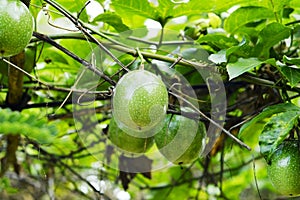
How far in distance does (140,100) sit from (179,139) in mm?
Result: 260

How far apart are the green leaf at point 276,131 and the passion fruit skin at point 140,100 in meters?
0.22

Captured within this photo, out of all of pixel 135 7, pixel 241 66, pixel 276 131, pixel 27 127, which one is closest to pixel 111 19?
pixel 135 7

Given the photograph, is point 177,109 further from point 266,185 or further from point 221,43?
point 266,185

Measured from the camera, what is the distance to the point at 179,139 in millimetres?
1062

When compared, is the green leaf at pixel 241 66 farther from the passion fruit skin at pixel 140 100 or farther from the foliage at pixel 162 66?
the passion fruit skin at pixel 140 100

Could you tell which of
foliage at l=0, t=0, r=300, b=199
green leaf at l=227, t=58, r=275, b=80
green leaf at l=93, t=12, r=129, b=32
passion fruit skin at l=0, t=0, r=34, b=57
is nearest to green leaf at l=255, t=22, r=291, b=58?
foliage at l=0, t=0, r=300, b=199

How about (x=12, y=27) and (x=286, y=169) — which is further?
(x=286, y=169)

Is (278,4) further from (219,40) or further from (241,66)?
(241,66)

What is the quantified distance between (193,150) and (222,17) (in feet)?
2.26

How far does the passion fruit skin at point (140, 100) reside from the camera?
32.8 inches

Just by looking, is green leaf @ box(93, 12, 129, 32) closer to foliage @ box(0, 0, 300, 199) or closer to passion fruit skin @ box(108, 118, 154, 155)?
foliage @ box(0, 0, 300, 199)

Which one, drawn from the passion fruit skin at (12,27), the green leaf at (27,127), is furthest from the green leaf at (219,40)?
the green leaf at (27,127)

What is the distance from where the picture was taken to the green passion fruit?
1.05 metres

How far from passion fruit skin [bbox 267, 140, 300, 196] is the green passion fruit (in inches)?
7.6
